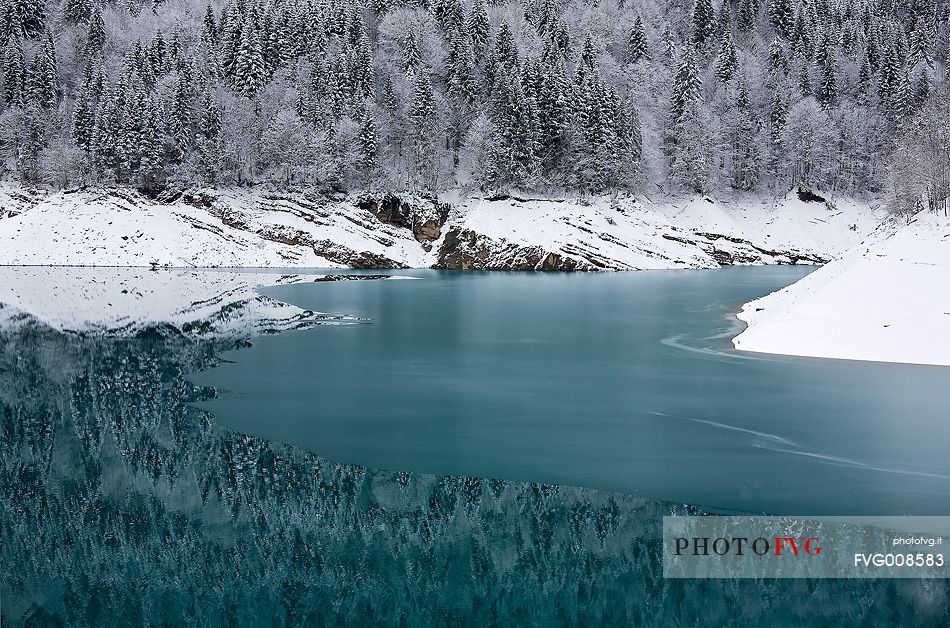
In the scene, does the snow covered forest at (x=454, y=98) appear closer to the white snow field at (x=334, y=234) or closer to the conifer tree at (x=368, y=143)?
the conifer tree at (x=368, y=143)

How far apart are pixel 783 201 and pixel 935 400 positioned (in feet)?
332

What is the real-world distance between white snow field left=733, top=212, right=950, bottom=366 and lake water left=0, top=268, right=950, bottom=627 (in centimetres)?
191

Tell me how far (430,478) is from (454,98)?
104 m

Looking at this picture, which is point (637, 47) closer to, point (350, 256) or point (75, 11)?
point (350, 256)

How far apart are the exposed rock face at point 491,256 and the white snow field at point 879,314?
1969 inches

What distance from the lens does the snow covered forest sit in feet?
328

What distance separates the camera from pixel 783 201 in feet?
377

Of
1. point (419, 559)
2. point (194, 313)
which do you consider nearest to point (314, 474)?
point (419, 559)

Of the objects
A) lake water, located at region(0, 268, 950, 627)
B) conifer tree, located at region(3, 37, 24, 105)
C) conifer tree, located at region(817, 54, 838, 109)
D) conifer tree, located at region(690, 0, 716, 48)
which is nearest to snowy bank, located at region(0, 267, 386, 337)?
lake water, located at region(0, 268, 950, 627)

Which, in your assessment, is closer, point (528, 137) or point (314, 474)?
point (314, 474)

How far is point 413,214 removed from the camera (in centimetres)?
9819

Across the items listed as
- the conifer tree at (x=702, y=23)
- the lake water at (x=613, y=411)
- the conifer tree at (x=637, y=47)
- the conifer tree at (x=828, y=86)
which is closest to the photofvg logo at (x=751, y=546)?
the lake water at (x=613, y=411)

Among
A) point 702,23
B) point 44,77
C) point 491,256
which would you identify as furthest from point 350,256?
point 702,23

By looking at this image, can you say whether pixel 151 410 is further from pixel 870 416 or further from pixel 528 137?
pixel 528 137
